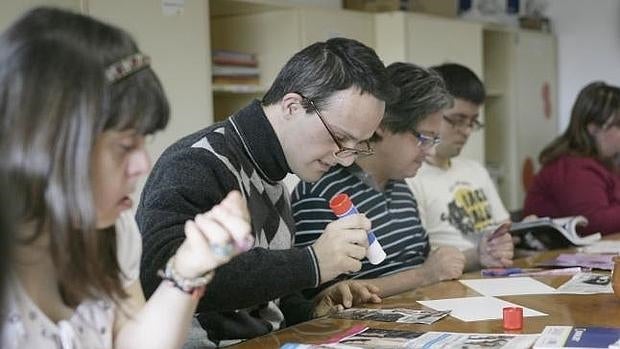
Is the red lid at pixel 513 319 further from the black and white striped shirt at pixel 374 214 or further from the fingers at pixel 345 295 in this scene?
the black and white striped shirt at pixel 374 214

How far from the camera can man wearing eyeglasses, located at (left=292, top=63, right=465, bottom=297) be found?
2174 mm

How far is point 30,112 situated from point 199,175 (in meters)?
0.57

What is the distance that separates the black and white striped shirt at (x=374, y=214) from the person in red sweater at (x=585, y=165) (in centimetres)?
112

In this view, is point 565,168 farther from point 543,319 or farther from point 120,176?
point 120,176

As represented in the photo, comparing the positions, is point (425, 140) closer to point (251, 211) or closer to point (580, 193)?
point (251, 211)

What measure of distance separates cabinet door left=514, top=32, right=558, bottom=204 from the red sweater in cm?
111

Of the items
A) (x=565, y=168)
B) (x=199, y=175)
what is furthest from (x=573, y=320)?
(x=565, y=168)

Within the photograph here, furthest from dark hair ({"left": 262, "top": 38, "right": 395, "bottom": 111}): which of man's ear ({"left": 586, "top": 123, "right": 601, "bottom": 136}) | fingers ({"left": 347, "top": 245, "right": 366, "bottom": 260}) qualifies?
man's ear ({"left": 586, "top": 123, "right": 601, "bottom": 136})

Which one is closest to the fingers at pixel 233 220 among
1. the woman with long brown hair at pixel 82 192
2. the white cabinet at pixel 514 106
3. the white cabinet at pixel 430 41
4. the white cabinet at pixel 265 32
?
the woman with long brown hair at pixel 82 192

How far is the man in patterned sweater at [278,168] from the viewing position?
5.08 ft

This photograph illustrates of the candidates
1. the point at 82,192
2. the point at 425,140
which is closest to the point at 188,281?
the point at 82,192

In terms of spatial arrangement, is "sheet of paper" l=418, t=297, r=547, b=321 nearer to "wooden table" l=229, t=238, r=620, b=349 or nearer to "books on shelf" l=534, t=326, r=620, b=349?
"wooden table" l=229, t=238, r=620, b=349

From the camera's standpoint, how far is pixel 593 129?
3.48 meters

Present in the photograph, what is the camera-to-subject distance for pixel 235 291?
4.94 ft
